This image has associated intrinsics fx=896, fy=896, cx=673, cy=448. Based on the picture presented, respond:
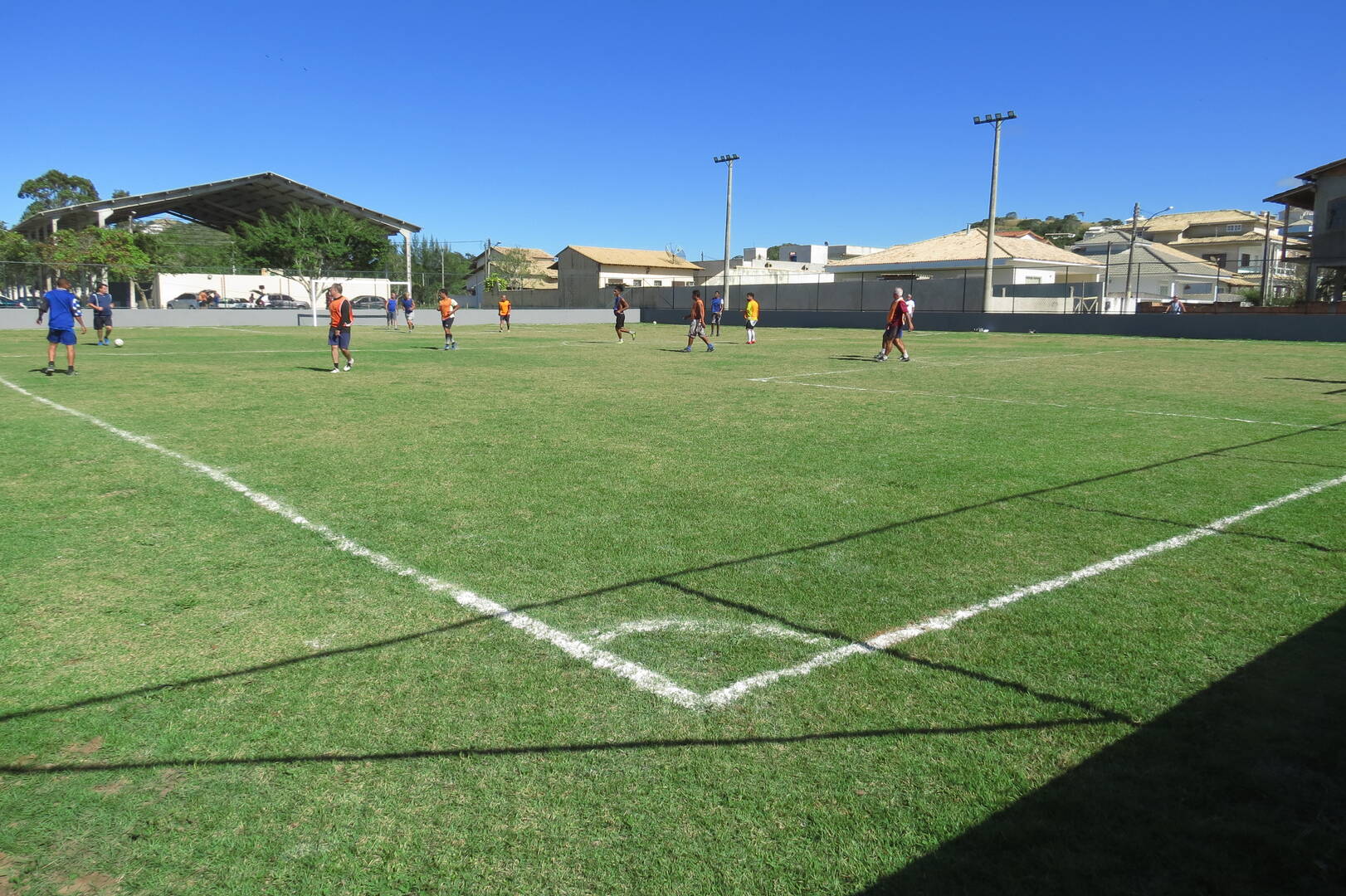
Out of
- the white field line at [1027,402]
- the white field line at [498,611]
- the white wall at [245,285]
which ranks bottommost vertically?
the white field line at [498,611]

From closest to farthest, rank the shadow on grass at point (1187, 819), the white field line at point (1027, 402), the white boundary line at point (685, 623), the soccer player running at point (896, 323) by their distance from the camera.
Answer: the shadow on grass at point (1187, 819)
the white boundary line at point (685, 623)
the white field line at point (1027, 402)
the soccer player running at point (896, 323)

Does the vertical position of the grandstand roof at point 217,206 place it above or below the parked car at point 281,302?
above

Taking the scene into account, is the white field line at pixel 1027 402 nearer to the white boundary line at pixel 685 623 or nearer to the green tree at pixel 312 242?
the white boundary line at pixel 685 623

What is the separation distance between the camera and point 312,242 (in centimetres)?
5831

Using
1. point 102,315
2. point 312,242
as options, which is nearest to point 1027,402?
point 102,315

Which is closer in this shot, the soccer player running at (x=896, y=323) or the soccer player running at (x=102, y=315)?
the soccer player running at (x=896, y=323)

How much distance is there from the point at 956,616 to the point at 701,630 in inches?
56.3

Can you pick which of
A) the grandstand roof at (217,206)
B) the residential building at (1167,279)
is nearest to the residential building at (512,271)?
the grandstand roof at (217,206)

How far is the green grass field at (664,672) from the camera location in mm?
2939

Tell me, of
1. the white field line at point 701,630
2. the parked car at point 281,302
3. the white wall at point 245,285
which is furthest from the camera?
the parked car at point 281,302

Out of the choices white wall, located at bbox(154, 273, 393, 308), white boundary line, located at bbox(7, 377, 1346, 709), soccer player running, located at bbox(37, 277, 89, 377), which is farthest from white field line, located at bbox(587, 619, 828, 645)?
white wall, located at bbox(154, 273, 393, 308)

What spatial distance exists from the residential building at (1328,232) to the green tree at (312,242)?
55.8m

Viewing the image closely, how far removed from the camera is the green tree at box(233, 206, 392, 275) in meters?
57.5

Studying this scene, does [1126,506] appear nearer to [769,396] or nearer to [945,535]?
[945,535]
